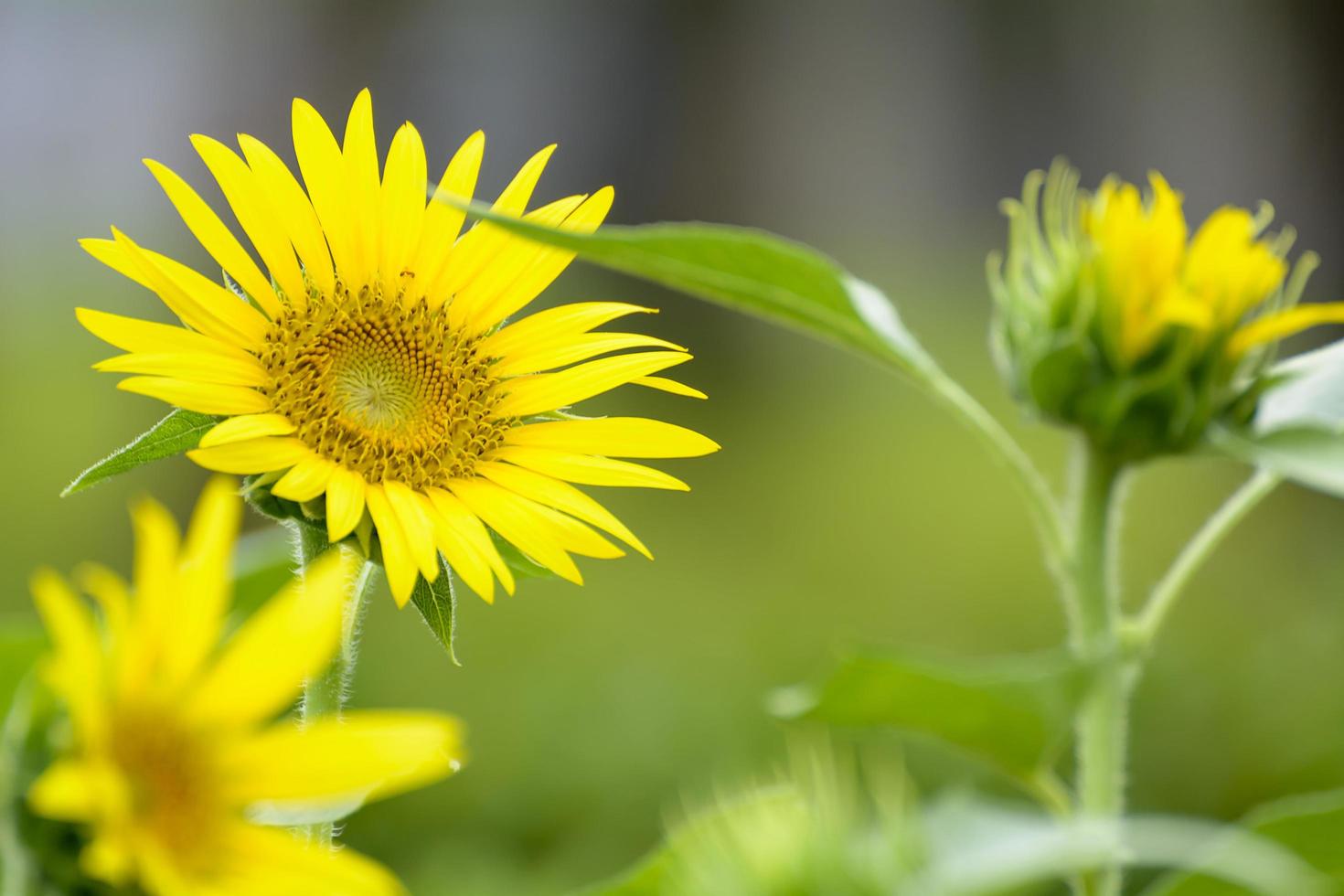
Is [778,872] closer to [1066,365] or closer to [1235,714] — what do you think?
[1066,365]

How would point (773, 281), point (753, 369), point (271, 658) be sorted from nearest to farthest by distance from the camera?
point (271, 658) → point (773, 281) → point (753, 369)

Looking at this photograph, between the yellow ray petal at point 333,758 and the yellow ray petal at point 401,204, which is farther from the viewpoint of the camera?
the yellow ray petal at point 401,204

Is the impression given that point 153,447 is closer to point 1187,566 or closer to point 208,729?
point 208,729

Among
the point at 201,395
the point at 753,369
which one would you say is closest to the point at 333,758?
the point at 201,395

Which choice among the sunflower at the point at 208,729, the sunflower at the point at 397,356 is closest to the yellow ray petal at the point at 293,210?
the sunflower at the point at 397,356

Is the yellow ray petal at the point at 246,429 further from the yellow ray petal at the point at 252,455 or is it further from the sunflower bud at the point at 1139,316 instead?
the sunflower bud at the point at 1139,316

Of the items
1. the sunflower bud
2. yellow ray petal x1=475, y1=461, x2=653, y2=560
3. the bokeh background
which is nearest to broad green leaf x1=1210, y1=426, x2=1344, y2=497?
the sunflower bud
